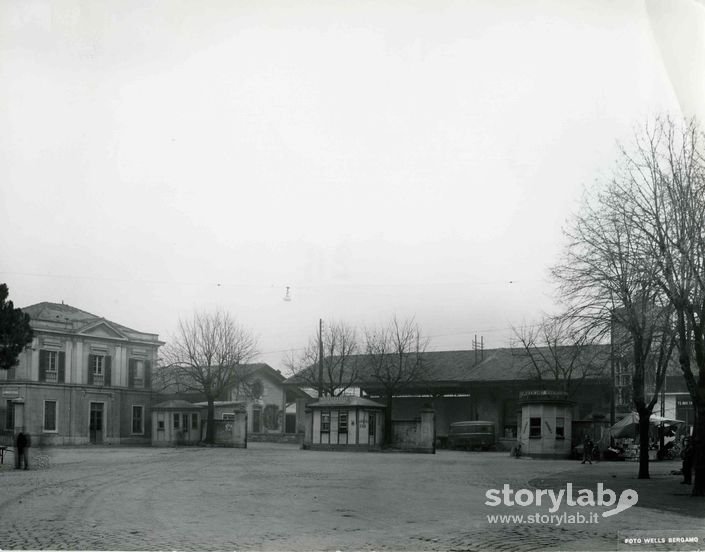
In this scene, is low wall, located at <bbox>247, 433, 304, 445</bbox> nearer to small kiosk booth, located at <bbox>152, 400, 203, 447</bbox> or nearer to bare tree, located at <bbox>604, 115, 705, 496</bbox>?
small kiosk booth, located at <bbox>152, 400, 203, 447</bbox>

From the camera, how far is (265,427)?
65375 millimetres

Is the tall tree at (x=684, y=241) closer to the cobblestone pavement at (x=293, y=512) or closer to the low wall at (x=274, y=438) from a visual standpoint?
the cobblestone pavement at (x=293, y=512)

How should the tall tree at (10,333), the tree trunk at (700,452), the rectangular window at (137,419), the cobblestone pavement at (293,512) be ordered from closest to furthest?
the cobblestone pavement at (293,512) < the tree trunk at (700,452) < the tall tree at (10,333) < the rectangular window at (137,419)

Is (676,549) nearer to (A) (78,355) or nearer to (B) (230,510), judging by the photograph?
(B) (230,510)

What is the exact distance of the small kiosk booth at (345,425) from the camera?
136 ft

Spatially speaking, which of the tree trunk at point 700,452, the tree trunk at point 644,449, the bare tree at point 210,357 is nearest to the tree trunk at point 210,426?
the bare tree at point 210,357

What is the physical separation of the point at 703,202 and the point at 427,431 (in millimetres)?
26165

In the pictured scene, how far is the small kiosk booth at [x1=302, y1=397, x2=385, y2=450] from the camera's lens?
1638 inches

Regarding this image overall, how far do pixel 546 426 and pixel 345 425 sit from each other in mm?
11289

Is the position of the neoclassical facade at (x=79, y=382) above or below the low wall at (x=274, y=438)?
above

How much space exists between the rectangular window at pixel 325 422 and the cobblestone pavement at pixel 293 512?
19522 mm

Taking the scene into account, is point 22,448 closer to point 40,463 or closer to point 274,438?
point 40,463

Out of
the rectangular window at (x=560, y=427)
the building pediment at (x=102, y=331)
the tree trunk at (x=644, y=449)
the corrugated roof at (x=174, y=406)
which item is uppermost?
the building pediment at (x=102, y=331)

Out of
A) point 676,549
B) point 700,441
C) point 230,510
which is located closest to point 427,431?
point 700,441
